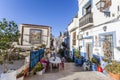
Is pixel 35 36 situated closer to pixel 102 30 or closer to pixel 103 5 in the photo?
pixel 102 30

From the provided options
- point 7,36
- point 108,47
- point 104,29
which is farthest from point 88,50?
point 7,36

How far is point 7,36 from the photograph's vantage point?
6.71 meters

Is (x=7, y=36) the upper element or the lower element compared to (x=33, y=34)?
lower

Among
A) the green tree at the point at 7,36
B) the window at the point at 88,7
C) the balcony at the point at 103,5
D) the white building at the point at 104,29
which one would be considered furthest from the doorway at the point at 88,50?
the green tree at the point at 7,36

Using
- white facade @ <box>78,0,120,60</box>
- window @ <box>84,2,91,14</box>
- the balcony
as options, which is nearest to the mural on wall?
window @ <box>84,2,91,14</box>

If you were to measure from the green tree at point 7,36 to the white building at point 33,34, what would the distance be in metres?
19.9

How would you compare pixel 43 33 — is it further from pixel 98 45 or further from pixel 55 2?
pixel 98 45

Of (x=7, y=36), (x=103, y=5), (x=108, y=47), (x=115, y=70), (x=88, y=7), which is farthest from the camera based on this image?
(x=88, y=7)

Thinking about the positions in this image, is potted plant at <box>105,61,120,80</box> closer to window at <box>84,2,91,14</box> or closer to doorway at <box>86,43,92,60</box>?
doorway at <box>86,43,92,60</box>

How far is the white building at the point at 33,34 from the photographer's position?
26.5m

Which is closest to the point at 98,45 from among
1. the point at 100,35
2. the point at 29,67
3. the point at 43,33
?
the point at 100,35

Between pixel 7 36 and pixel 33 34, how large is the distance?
2036cm

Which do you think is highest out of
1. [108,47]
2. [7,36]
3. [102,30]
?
[102,30]

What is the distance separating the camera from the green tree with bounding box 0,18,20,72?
6522 mm
